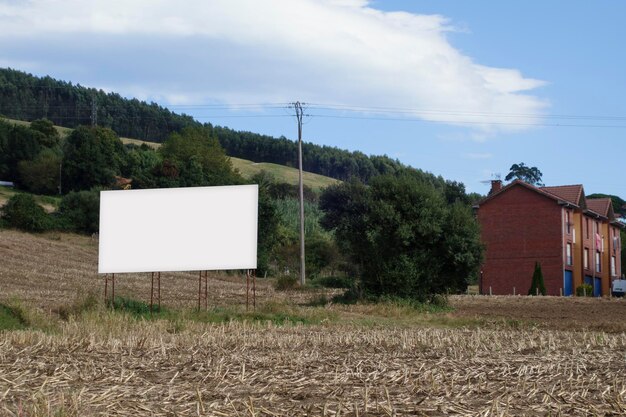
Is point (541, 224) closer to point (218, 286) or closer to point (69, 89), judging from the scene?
point (218, 286)

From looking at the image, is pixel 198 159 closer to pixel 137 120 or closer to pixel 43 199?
pixel 43 199

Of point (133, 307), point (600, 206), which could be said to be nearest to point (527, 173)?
point (600, 206)

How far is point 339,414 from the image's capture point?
6.95 meters

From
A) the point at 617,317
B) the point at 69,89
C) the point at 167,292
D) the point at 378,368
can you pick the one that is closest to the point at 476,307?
the point at 617,317

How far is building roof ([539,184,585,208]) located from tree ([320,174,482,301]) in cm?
3434

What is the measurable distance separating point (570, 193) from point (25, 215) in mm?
43728

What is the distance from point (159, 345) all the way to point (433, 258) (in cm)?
2380

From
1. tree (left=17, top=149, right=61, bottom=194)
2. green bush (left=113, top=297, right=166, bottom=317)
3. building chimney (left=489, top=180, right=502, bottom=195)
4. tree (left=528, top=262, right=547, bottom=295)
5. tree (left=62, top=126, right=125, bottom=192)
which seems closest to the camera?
green bush (left=113, top=297, right=166, bottom=317)

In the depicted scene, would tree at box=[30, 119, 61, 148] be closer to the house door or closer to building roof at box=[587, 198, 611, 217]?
building roof at box=[587, 198, 611, 217]

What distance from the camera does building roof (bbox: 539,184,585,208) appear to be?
2734 inches

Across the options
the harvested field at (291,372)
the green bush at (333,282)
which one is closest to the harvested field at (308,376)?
the harvested field at (291,372)

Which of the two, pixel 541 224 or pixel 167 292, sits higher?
pixel 541 224

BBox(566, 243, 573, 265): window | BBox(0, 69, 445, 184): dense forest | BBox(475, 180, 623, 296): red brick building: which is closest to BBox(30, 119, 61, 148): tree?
BBox(0, 69, 445, 184): dense forest

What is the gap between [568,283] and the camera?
66.4m
